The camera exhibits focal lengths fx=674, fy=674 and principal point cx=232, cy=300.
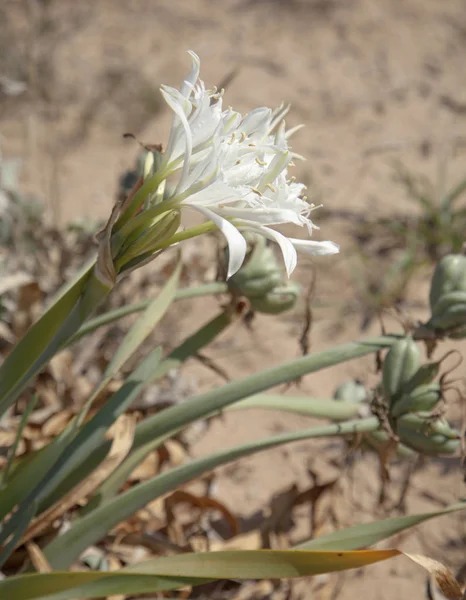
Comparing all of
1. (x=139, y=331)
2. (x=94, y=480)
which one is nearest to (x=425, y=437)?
(x=139, y=331)

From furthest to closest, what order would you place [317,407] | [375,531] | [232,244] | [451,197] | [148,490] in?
[451,197] → [317,407] → [148,490] → [375,531] → [232,244]

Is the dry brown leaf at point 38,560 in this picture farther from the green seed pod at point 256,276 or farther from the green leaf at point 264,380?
the green seed pod at point 256,276

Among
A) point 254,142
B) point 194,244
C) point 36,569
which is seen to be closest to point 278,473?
point 36,569

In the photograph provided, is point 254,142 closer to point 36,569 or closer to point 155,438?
point 155,438

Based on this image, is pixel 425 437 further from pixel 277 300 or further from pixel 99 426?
pixel 99 426

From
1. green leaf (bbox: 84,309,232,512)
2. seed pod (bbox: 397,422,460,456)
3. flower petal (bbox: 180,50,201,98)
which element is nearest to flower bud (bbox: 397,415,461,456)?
seed pod (bbox: 397,422,460,456)

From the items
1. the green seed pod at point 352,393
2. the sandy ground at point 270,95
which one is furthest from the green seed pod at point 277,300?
the sandy ground at point 270,95
